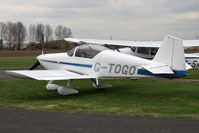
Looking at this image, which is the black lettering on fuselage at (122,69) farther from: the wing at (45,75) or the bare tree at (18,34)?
the bare tree at (18,34)

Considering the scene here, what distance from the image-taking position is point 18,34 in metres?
89.4

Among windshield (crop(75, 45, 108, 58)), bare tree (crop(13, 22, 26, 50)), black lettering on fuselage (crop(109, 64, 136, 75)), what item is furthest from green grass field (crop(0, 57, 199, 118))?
bare tree (crop(13, 22, 26, 50))

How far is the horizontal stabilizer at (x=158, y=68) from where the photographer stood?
7.97 m

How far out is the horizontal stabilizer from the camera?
7.97 metres

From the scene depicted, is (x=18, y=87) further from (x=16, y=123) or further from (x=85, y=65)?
(x=16, y=123)

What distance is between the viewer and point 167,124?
17.0 ft

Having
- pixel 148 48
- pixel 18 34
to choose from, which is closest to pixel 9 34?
pixel 18 34

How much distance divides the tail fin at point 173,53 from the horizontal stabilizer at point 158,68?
130mm

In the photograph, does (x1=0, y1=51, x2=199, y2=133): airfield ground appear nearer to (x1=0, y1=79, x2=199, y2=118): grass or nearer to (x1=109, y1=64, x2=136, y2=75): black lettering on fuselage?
(x1=0, y1=79, x2=199, y2=118): grass

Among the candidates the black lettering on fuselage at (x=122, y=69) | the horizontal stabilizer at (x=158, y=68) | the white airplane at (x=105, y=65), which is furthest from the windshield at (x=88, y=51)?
the horizontal stabilizer at (x=158, y=68)

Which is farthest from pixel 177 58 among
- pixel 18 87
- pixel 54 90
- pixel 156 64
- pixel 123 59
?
pixel 18 87

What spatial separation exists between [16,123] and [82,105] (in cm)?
232

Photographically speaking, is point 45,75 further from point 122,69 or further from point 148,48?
point 148,48

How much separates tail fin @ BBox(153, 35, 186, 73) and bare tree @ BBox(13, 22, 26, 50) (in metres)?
→ 85.6
